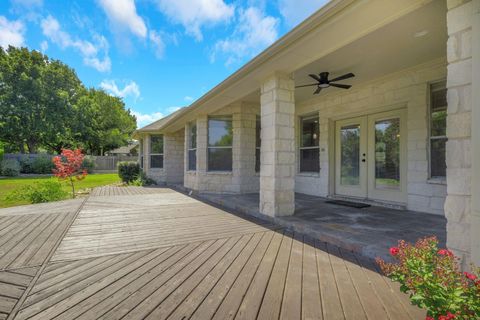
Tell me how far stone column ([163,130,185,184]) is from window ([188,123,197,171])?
2610mm

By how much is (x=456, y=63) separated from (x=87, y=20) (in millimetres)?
9735

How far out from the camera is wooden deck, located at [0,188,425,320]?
68.0 inches

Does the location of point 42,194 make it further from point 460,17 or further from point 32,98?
point 32,98

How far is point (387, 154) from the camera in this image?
16.6 feet

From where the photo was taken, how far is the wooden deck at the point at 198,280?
173 centimetres

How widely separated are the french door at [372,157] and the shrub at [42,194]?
7808mm

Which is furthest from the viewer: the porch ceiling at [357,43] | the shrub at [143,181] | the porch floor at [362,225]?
the shrub at [143,181]

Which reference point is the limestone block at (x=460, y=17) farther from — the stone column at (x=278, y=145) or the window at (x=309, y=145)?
the window at (x=309, y=145)

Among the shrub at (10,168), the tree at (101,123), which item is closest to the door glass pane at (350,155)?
the shrub at (10,168)

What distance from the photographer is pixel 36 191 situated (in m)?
6.52

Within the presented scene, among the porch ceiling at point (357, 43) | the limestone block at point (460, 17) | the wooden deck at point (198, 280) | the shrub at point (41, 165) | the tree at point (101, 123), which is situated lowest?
the wooden deck at point (198, 280)

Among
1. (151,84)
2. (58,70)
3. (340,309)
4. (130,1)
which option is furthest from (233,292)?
(58,70)

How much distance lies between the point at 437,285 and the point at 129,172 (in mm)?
12455

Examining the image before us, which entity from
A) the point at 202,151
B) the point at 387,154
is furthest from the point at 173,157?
the point at 387,154
